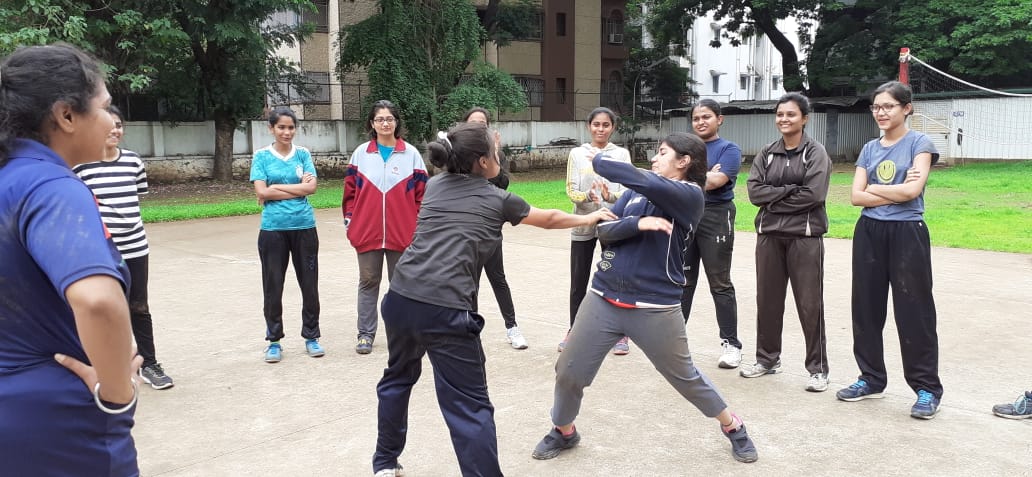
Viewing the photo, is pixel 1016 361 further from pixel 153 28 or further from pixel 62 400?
→ pixel 153 28

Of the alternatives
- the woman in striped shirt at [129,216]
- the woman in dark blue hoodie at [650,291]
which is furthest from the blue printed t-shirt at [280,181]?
the woman in dark blue hoodie at [650,291]

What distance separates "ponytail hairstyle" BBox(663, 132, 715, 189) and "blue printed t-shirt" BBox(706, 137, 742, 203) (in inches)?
62.7

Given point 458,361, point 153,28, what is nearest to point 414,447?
point 458,361

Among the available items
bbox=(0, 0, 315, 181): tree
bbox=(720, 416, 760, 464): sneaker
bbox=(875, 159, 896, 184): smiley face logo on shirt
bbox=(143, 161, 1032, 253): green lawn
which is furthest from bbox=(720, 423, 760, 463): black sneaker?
bbox=(0, 0, 315, 181): tree

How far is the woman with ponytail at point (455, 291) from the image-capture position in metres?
3.63

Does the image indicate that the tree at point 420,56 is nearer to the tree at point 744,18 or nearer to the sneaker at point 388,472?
the tree at point 744,18

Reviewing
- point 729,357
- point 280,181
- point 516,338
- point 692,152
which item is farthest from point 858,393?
point 280,181

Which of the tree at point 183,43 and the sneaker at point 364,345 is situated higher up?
the tree at point 183,43

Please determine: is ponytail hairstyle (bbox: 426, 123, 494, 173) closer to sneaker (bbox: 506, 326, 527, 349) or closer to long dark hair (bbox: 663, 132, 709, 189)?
long dark hair (bbox: 663, 132, 709, 189)

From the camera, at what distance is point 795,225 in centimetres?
536

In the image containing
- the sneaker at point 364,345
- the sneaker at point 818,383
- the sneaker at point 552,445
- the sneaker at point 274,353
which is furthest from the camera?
the sneaker at point 364,345

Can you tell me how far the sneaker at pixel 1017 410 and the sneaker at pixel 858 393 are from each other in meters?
0.67

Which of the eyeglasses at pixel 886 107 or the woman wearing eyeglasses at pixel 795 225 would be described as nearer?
the eyeglasses at pixel 886 107

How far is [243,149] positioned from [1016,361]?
23276 mm
